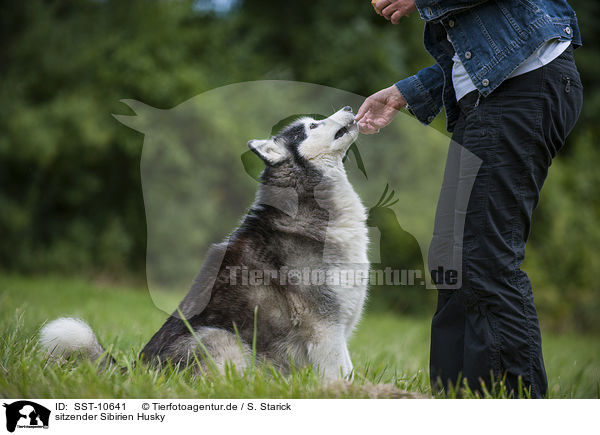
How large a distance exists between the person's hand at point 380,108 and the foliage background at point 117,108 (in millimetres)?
4806

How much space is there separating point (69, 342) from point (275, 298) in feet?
3.23

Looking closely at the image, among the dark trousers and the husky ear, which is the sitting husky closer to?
the husky ear

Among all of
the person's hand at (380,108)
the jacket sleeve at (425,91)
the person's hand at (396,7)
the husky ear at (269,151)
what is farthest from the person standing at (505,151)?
the husky ear at (269,151)

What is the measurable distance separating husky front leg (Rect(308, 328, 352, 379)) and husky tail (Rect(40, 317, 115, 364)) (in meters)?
Result: 0.95

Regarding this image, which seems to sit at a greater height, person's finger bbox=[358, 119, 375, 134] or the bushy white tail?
person's finger bbox=[358, 119, 375, 134]

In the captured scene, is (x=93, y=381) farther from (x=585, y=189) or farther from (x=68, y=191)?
(x=585, y=189)

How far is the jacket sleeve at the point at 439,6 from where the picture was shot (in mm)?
2093

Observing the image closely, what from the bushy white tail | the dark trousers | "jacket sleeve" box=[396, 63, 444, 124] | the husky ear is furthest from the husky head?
the bushy white tail

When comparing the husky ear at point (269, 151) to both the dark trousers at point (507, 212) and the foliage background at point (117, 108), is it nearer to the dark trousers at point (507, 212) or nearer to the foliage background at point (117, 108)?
the dark trousers at point (507, 212)

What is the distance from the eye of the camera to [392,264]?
3.66 m

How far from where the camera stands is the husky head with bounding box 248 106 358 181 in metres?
2.79

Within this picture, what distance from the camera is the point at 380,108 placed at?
2643 mm
